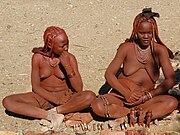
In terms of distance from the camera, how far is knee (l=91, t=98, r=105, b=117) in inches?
207

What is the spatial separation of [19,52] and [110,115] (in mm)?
2671

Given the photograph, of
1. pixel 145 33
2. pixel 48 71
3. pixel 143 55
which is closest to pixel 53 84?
pixel 48 71

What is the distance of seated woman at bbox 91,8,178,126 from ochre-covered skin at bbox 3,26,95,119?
10.4 inches

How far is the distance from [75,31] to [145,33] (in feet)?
10.5

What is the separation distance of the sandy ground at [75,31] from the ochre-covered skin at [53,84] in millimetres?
217

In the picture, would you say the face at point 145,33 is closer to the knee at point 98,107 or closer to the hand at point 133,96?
the hand at point 133,96

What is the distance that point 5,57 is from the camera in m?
7.28

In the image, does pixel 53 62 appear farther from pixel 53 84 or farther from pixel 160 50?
pixel 160 50

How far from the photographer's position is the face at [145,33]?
5.26 m

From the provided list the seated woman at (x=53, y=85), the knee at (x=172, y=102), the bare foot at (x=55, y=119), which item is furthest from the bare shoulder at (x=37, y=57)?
the knee at (x=172, y=102)

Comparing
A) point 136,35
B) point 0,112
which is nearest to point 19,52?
Answer: point 0,112

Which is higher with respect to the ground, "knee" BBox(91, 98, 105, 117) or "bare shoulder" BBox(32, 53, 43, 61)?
"bare shoulder" BBox(32, 53, 43, 61)

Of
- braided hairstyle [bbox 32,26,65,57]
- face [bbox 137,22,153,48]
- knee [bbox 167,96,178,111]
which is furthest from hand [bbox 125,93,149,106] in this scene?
braided hairstyle [bbox 32,26,65,57]

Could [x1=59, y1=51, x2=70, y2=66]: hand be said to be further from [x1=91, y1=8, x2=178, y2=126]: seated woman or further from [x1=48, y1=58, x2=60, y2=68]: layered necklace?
[x1=91, y1=8, x2=178, y2=126]: seated woman
